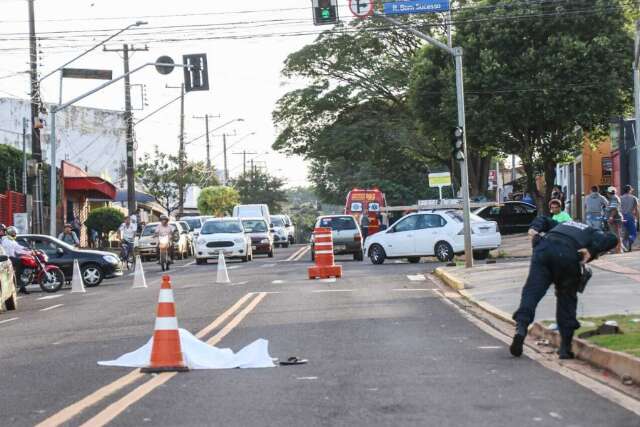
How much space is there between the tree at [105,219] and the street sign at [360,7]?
97.0ft

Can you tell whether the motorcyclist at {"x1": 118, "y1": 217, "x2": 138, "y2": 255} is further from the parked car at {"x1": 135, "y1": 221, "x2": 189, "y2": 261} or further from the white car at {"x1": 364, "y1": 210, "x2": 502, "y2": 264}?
the white car at {"x1": 364, "y1": 210, "x2": 502, "y2": 264}

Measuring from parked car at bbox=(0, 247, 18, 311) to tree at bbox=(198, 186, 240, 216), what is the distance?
196 feet

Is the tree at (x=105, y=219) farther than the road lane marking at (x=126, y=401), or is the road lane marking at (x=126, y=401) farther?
the tree at (x=105, y=219)

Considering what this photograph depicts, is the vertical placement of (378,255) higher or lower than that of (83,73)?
lower

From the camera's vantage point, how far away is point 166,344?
11.0 m

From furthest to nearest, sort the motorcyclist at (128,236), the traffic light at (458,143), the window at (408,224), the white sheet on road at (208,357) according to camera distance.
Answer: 1. the motorcyclist at (128,236)
2. the window at (408,224)
3. the traffic light at (458,143)
4. the white sheet on road at (208,357)

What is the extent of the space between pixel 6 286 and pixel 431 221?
15.4m

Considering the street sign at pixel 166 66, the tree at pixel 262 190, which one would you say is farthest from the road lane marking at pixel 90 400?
the tree at pixel 262 190

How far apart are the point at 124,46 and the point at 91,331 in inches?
1244

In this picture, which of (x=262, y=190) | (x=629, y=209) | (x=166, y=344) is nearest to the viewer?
(x=166, y=344)

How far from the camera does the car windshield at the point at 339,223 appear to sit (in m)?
38.6

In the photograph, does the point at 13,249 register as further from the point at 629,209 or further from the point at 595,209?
the point at 629,209

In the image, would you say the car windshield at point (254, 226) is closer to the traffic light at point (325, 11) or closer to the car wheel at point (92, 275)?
the car wheel at point (92, 275)

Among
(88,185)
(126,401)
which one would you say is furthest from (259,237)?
(126,401)
